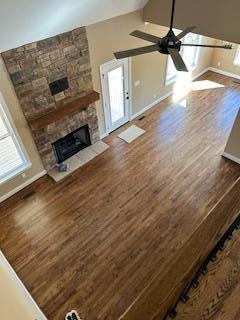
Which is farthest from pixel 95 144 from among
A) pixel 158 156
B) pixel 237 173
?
pixel 237 173

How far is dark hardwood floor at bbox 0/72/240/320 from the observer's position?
4098 millimetres

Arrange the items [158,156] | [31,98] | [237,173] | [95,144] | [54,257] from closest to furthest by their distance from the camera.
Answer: [54,257]
[31,98]
[237,173]
[158,156]
[95,144]

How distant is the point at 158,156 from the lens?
20.7ft

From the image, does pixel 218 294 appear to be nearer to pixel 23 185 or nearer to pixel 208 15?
pixel 23 185

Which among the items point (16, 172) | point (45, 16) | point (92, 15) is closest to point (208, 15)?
point (92, 15)

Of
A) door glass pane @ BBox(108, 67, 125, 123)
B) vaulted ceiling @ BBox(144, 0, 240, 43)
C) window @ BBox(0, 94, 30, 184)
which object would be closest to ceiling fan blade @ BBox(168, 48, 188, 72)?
vaulted ceiling @ BBox(144, 0, 240, 43)

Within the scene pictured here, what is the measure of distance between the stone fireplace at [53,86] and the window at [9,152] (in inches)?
14.7

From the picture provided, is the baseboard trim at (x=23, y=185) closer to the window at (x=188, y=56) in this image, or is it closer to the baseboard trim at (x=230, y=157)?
the baseboard trim at (x=230, y=157)

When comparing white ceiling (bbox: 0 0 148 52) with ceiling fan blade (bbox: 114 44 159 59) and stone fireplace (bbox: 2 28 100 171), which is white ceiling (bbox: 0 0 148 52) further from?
ceiling fan blade (bbox: 114 44 159 59)

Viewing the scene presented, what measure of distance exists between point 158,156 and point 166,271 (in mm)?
4731

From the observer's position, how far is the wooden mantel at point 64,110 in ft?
16.6

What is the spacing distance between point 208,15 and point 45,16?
317cm

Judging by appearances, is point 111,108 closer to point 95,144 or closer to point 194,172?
point 95,144

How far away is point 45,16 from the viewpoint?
12.7 feet
